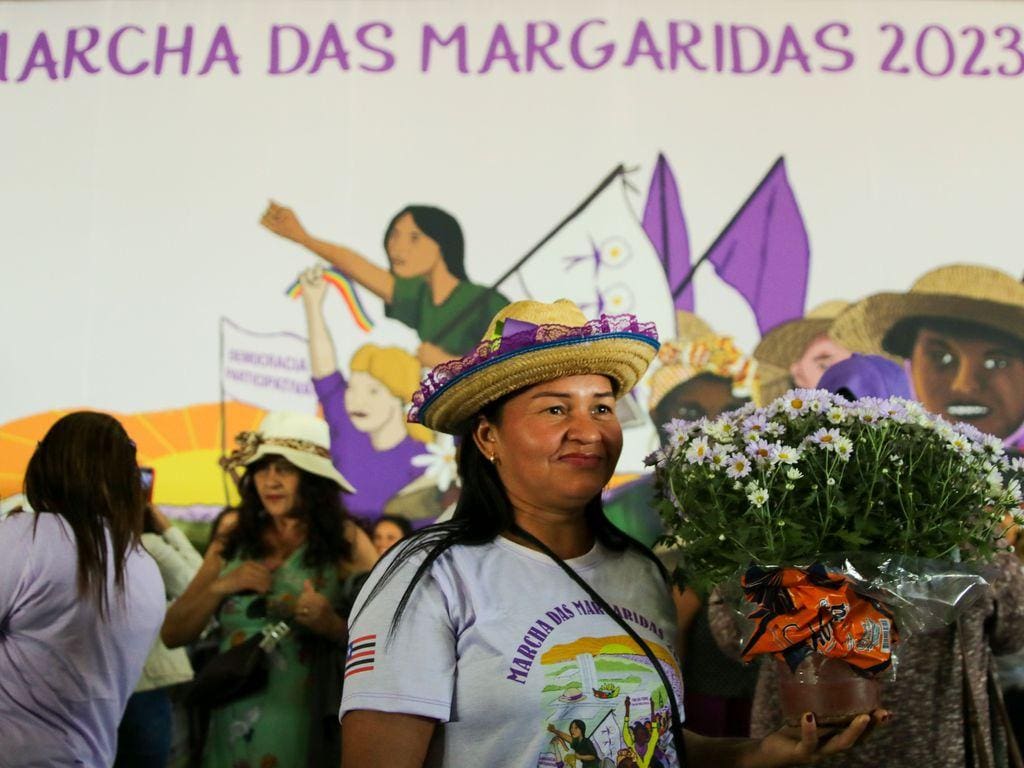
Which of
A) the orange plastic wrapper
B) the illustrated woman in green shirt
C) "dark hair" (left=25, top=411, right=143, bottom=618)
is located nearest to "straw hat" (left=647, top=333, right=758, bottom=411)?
the illustrated woman in green shirt

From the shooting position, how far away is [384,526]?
353 centimetres

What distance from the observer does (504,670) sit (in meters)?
1.53

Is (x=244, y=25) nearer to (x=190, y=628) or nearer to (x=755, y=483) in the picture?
(x=190, y=628)

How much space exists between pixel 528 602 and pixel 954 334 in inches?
95.5

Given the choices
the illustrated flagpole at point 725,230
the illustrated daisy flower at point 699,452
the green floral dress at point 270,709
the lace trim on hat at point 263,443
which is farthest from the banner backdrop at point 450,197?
the illustrated daisy flower at point 699,452

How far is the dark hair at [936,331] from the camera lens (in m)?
3.59

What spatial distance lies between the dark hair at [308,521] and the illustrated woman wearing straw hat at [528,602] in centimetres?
141

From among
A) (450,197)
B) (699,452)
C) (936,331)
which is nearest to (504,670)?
(699,452)

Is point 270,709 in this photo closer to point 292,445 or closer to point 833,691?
point 292,445

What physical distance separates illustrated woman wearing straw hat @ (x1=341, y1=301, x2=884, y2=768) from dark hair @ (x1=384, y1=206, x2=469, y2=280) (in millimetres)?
1852

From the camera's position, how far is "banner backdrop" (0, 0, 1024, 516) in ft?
11.8

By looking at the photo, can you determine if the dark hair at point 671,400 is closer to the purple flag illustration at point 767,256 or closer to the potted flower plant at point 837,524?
the purple flag illustration at point 767,256

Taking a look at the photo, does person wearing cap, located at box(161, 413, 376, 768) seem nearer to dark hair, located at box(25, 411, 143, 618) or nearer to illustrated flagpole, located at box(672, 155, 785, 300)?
dark hair, located at box(25, 411, 143, 618)

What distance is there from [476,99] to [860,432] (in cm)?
245
